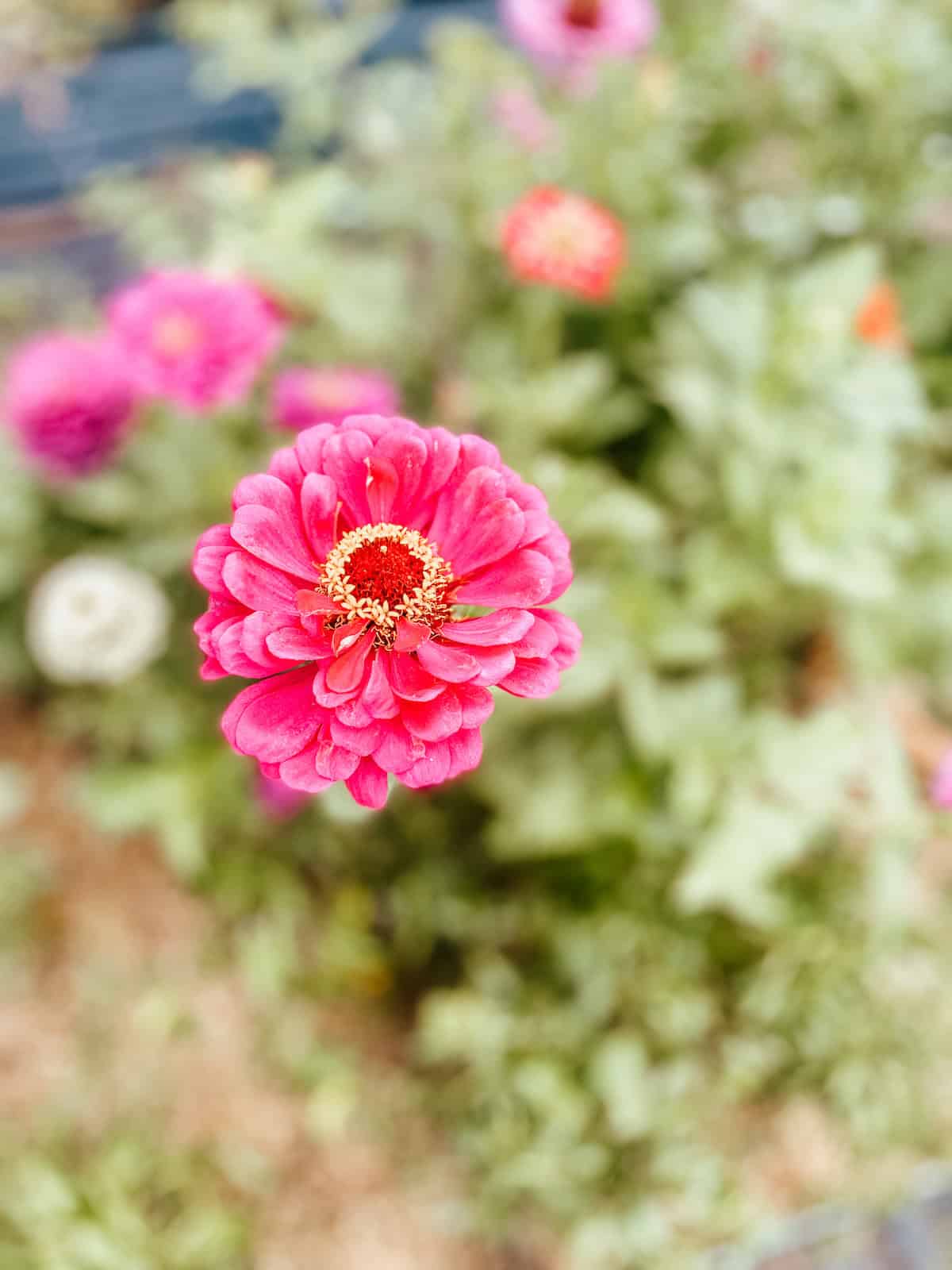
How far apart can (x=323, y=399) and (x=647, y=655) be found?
39cm

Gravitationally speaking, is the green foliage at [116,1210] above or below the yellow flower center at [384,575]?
below

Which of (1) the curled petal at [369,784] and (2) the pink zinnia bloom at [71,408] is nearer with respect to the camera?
(1) the curled petal at [369,784]

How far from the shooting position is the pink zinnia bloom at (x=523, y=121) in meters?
1.16

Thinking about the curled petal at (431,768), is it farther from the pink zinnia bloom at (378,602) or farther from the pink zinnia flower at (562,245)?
the pink zinnia flower at (562,245)

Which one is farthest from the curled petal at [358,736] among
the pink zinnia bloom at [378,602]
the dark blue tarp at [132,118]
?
the dark blue tarp at [132,118]

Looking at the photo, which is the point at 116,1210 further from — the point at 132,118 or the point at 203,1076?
the point at 132,118

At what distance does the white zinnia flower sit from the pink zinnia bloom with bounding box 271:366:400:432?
213 mm

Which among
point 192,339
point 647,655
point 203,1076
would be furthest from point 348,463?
point 203,1076

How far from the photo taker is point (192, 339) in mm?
799

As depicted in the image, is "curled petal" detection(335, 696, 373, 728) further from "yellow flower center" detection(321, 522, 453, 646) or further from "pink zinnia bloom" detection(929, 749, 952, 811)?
"pink zinnia bloom" detection(929, 749, 952, 811)

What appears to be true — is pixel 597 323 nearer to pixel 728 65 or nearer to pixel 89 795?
pixel 728 65

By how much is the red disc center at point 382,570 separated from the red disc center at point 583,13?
867mm

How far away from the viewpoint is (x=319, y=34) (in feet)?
3.94

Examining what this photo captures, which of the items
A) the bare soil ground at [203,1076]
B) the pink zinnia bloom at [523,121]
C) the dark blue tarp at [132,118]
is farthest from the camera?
the dark blue tarp at [132,118]
